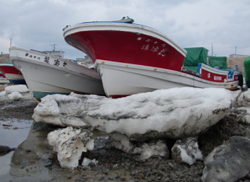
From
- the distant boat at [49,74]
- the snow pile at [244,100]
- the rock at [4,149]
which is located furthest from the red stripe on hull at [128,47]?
the rock at [4,149]

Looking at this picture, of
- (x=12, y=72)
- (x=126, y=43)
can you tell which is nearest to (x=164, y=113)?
(x=126, y=43)

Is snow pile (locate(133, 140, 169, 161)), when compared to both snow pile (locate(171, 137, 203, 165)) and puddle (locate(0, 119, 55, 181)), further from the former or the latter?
puddle (locate(0, 119, 55, 181))

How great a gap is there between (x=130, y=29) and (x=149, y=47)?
2.96 feet

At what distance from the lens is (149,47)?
643cm

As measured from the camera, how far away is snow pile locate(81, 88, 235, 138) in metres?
2.84

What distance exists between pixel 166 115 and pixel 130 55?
12.4 ft

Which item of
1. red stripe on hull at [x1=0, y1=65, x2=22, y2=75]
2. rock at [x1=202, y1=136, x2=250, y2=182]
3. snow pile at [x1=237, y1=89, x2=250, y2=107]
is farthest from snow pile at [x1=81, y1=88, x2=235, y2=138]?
red stripe on hull at [x1=0, y1=65, x2=22, y2=75]

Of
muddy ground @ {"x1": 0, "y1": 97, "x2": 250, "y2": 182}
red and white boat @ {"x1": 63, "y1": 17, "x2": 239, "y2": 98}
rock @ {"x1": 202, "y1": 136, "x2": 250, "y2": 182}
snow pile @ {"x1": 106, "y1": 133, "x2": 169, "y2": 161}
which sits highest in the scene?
red and white boat @ {"x1": 63, "y1": 17, "x2": 239, "y2": 98}

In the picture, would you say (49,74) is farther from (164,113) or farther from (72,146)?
(164,113)

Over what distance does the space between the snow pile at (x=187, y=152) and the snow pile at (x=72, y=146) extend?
3.90ft

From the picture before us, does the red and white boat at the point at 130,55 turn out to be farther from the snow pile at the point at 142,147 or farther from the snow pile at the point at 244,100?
Result: the snow pile at the point at 142,147

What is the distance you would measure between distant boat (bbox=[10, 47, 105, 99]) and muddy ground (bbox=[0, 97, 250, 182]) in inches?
167

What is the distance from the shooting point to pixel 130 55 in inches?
252

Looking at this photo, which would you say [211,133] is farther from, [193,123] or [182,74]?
[182,74]
